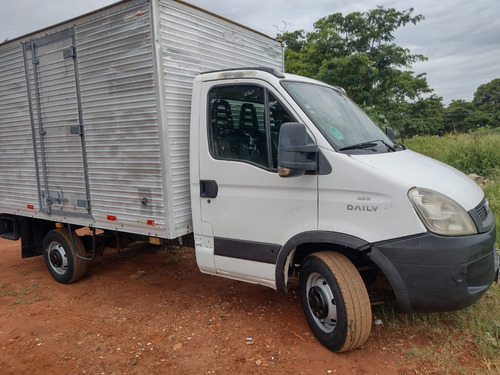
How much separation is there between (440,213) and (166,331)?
9.06 ft

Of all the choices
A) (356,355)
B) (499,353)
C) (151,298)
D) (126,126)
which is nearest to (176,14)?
(126,126)

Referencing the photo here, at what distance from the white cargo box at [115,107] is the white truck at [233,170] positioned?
18 millimetres

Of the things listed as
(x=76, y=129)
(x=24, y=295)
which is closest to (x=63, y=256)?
(x=24, y=295)

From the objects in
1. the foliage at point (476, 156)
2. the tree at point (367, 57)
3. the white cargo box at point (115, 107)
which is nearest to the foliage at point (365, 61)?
the tree at point (367, 57)

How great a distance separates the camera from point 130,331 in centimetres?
393

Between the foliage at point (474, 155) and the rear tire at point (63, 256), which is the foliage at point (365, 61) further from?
the rear tire at point (63, 256)

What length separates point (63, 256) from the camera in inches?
212

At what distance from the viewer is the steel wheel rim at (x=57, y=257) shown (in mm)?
5395

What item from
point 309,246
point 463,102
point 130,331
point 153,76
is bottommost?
point 130,331

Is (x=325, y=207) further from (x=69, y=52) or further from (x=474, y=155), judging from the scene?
(x=474, y=155)

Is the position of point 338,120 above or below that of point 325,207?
above

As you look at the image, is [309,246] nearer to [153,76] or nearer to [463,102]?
[153,76]

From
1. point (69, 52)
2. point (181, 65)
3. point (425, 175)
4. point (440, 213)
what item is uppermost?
point (69, 52)

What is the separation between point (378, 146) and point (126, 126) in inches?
101
